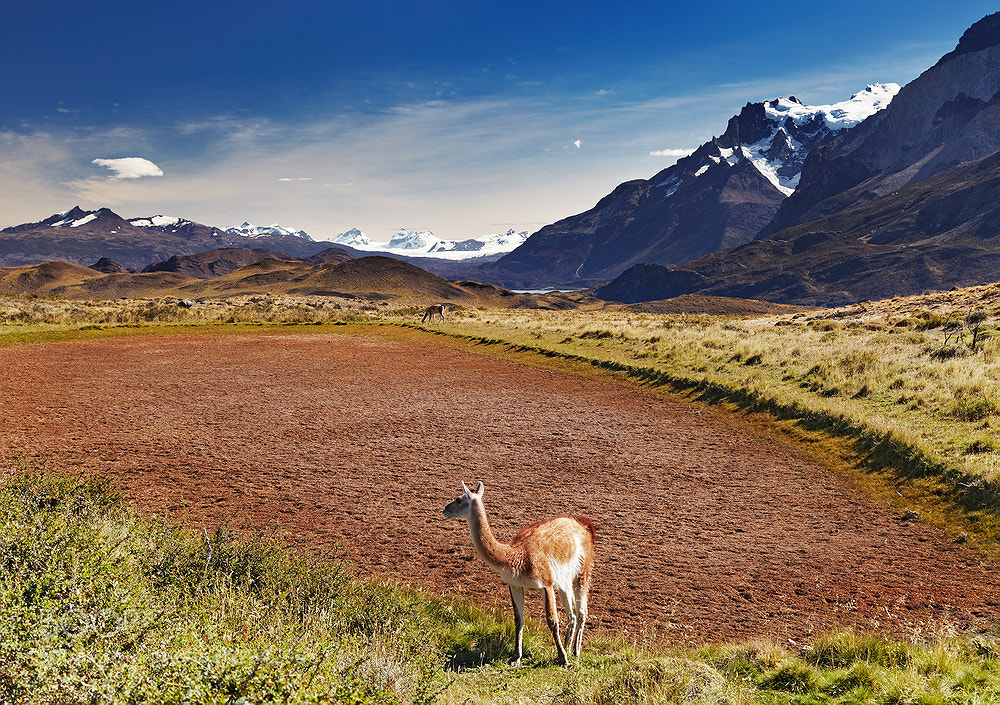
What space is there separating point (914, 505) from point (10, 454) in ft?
64.2

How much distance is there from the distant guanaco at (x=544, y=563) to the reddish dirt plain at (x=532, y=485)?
118cm

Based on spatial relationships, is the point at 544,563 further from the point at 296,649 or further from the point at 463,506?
the point at 296,649

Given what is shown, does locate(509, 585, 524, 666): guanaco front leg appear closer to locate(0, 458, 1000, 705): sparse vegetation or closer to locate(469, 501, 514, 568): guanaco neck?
locate(0, 458, 1000, 705): sparse vegetation

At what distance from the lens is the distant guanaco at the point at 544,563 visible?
6.34 meters

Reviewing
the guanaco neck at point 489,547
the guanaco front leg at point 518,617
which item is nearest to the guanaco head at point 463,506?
the guanaco neck at point 489,547

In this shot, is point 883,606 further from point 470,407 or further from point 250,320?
point 250,320

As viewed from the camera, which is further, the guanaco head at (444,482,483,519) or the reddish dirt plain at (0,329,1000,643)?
the reddish dirt plain at (0,329,1000,643)

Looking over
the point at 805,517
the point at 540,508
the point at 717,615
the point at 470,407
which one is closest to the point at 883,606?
the point at 717,615

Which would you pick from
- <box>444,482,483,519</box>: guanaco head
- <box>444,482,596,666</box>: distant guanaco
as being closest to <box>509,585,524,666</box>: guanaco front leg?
<box>444,482,596,666</box>: distant guanaco

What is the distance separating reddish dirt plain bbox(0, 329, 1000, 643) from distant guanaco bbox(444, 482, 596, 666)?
1175mm

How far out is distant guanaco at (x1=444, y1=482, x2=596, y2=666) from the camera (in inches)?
250

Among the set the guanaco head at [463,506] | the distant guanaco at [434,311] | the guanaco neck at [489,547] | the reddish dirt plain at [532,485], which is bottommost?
the reddish dirt plain at [532,485]

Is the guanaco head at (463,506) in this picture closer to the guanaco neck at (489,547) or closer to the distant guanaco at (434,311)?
the guanaco neck at (489,547)

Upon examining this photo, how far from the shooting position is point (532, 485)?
12.6 meters
